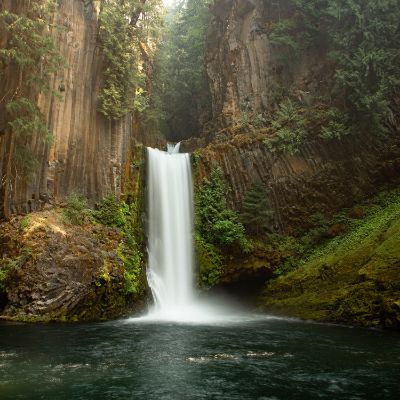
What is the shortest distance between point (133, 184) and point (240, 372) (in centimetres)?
1534

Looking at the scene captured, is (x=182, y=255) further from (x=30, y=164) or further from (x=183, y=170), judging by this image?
(x=30, y=164)

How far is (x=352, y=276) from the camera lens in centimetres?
1661

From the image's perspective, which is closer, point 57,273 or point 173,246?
point 57,273

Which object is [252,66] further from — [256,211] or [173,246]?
[173,246]

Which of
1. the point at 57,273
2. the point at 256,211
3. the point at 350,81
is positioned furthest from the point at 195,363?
the point at 350,81

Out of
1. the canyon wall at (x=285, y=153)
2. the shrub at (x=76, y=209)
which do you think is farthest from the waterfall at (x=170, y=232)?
the shrub at (x=76, y=209)

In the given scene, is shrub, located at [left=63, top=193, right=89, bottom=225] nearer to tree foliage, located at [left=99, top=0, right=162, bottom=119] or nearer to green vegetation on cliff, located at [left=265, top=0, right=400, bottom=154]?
tree foliage, located at [left=99, top=0, right=162, bottom=119]

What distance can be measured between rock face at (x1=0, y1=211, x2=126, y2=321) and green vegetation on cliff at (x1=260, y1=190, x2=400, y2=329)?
7687mm

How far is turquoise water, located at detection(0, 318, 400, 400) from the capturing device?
7.53 m

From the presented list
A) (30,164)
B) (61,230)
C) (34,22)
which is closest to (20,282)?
(61,230)

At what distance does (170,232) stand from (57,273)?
25.9ft

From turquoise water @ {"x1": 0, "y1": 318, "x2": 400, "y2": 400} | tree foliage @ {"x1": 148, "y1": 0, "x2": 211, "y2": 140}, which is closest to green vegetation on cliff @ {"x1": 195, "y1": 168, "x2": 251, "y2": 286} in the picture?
turquoise water @ {"x1": 0, "y1": 318, "x2": 400, "y2": 400}

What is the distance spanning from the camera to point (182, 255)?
72.1 feet

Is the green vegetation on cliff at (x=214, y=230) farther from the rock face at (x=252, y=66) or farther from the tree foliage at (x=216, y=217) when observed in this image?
the rock face at (x=252, y=66)
